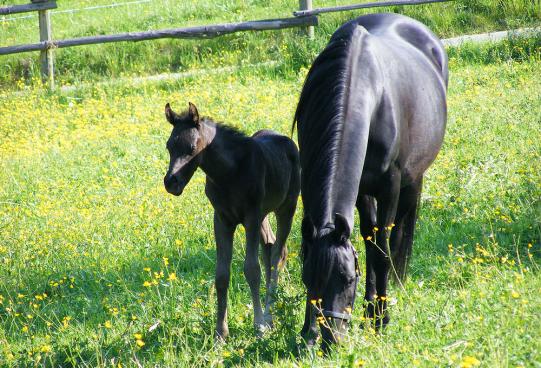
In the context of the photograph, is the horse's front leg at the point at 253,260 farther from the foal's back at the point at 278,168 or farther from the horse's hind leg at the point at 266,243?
the horse's hind leg at the point at 266,243

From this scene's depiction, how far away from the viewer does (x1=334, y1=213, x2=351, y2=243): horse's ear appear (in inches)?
148

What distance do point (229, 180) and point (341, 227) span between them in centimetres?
164

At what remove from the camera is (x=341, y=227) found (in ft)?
12.4

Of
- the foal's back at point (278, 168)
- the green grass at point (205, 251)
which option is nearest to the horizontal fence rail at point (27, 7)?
the green grass at point (205, 251)

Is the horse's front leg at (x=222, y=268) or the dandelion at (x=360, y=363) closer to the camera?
the dandelion at (x=360, y=363)

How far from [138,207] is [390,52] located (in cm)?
301

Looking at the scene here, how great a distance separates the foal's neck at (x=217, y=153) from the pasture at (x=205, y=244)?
77 cm

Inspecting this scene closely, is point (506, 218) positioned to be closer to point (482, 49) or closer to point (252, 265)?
point (252, 265)

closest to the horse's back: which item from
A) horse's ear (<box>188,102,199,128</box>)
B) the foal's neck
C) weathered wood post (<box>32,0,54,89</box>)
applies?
the foal's neck

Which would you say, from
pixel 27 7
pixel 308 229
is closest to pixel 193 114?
pixel 308 229

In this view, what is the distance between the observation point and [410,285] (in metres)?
Answer: 5.37

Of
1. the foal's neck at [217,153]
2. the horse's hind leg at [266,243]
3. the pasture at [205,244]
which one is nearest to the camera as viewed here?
the pasture at [205,244]

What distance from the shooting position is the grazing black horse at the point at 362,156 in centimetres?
386

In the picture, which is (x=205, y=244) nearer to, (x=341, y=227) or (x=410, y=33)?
(x=410, y=33)
